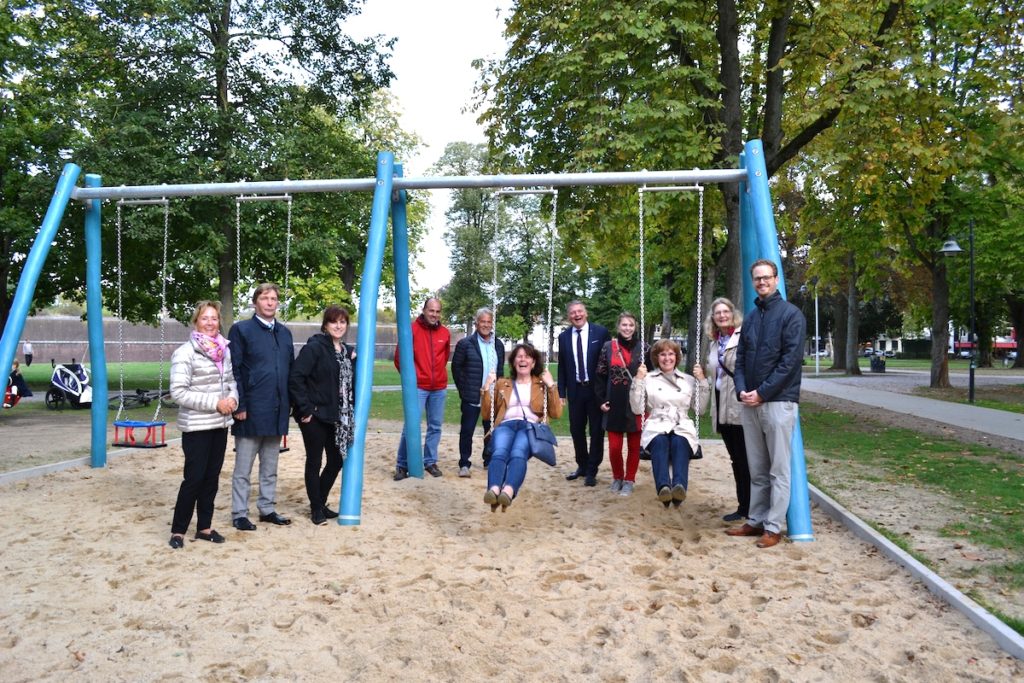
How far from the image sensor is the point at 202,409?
550cm

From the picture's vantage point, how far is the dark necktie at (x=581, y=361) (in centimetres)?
776

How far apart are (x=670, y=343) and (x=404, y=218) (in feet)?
10.7

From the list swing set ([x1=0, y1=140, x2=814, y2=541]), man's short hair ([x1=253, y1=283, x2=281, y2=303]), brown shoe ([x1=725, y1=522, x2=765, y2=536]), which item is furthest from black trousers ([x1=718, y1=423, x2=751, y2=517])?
man's short hair ([x1=253, y1=283, x2=281, y2=303])

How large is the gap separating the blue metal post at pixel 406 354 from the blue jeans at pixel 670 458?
289 centimetres

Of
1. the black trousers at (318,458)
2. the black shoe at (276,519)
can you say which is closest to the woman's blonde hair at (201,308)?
the black trousers at (318,458)

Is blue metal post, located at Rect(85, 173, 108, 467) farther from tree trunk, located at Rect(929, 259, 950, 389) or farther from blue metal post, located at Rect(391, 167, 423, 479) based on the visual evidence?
tree trunk, located at Rect(929, 259, 950, 389)

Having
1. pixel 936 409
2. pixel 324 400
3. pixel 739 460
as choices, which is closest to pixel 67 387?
pixel 324 400

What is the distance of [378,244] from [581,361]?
221 centimetres

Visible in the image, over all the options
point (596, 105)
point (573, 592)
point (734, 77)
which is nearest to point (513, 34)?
point (596, 105)

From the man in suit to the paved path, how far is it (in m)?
7.68

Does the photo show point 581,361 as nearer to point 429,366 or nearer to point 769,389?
point 429,366

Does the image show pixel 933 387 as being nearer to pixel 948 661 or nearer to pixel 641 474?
Result: pixel 641 474

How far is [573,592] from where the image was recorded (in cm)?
479

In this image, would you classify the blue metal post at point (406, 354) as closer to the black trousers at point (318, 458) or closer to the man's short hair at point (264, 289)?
the black trousers at point (318, 458)
